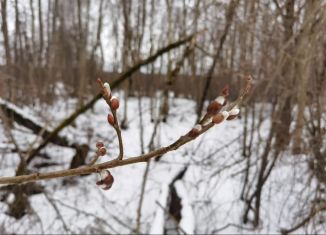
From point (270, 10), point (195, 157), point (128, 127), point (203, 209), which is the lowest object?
point (203, 209)

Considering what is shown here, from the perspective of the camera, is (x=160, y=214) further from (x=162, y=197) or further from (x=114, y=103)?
(x=114, y=103)

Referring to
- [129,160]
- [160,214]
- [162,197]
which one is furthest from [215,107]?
[162,197]

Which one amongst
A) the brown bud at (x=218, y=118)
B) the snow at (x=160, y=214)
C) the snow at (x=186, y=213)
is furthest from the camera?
the snow at (x=186, y=213)

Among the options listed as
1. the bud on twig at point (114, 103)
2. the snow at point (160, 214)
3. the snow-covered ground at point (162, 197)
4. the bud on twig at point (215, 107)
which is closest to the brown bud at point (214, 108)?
the bud on twig at point (215, 107)

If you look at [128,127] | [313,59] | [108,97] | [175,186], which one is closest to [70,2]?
[128,127]

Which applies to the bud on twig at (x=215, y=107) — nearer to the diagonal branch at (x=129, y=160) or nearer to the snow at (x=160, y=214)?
the diagonal branch at (x=129, y=160)

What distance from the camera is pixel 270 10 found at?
4953mm

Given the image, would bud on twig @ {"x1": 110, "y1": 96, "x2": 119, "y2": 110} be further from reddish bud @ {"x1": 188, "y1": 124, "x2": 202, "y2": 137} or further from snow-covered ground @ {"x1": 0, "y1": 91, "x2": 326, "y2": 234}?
snow-covered ground @ {"x1": 0, "y1": 91, "x2": 326, "y2": 234}

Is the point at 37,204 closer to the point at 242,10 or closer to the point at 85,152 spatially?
the point at 85,152

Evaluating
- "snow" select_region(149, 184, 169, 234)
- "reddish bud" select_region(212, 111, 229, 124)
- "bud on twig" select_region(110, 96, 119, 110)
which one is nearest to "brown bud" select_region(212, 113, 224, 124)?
"reddish bud" select_region(212, 111, 229, 124)

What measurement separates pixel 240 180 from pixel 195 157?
1.40 m

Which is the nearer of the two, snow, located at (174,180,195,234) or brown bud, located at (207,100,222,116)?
brown bud, located at (207,100,222,116)

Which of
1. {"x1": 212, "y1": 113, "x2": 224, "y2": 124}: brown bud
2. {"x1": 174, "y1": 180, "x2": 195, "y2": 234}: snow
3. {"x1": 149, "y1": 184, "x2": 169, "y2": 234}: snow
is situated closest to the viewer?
{"x1": 212, "y1": 113, "x2": 224, "y2": 124}: brown bud

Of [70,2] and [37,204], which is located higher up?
[70,2]
